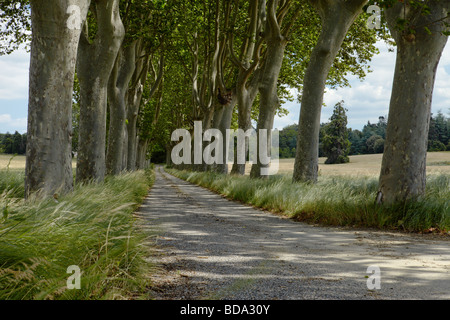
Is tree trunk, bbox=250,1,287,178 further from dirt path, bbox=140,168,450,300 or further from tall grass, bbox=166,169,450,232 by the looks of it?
dirt path, bbox=140,168,450,300

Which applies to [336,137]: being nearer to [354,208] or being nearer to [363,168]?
[363,168]

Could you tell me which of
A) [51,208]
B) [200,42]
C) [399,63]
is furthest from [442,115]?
[51,208]

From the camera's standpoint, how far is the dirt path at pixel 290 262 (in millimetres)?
3570

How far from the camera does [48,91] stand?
5.61m

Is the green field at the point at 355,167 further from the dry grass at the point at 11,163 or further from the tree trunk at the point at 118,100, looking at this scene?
the tree trunk at the point at 118,100

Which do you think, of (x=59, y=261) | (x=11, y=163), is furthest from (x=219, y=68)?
(x=11, y=163)

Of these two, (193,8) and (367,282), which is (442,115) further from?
(367,282)

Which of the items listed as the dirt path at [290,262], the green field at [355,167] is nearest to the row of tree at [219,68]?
the dirt path at [290,262]

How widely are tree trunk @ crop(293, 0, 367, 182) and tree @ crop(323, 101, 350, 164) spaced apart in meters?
62.7

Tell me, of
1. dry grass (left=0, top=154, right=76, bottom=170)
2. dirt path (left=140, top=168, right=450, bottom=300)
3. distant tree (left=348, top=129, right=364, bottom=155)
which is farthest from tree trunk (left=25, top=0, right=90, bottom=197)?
distant tree (left=348, top=129, right=364, bottom=155)

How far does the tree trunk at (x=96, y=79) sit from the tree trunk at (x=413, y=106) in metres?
6.47

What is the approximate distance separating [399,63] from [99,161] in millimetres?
7762

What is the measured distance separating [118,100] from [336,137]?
67766 millimetres

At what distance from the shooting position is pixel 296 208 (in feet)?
30.2
